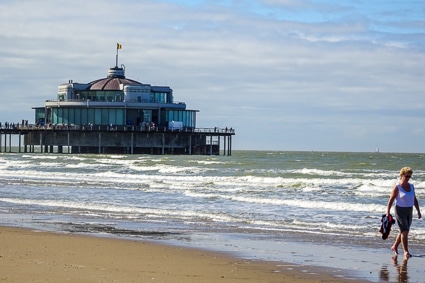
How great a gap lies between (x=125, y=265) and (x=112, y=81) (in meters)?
75.2

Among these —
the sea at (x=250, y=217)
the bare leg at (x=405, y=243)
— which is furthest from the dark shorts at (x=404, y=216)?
the sea at (x=250, y=217)

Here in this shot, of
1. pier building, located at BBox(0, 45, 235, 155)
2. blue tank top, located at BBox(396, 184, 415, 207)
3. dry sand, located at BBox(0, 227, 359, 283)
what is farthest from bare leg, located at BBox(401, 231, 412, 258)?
pier building, located at BBox(0, 45, 235, 155)

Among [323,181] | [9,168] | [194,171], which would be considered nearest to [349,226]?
[323,181]

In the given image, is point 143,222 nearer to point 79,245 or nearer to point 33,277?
point 79,245

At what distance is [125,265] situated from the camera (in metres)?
11.3

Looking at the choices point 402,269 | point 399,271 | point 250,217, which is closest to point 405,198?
point 402,269

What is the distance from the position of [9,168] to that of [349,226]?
36996 mm

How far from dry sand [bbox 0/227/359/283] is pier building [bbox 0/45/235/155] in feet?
211

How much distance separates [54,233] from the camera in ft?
50.5

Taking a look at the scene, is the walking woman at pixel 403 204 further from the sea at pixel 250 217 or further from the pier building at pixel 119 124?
the pier building at pixel 119 124

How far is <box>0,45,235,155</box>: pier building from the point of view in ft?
259

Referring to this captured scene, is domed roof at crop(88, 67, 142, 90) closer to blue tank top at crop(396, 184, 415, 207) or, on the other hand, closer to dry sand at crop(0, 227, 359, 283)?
dry sand at crop(0, 227, 359, 283)

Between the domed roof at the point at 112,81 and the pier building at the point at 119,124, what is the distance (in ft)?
0.31

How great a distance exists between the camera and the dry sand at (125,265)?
10312 mm
